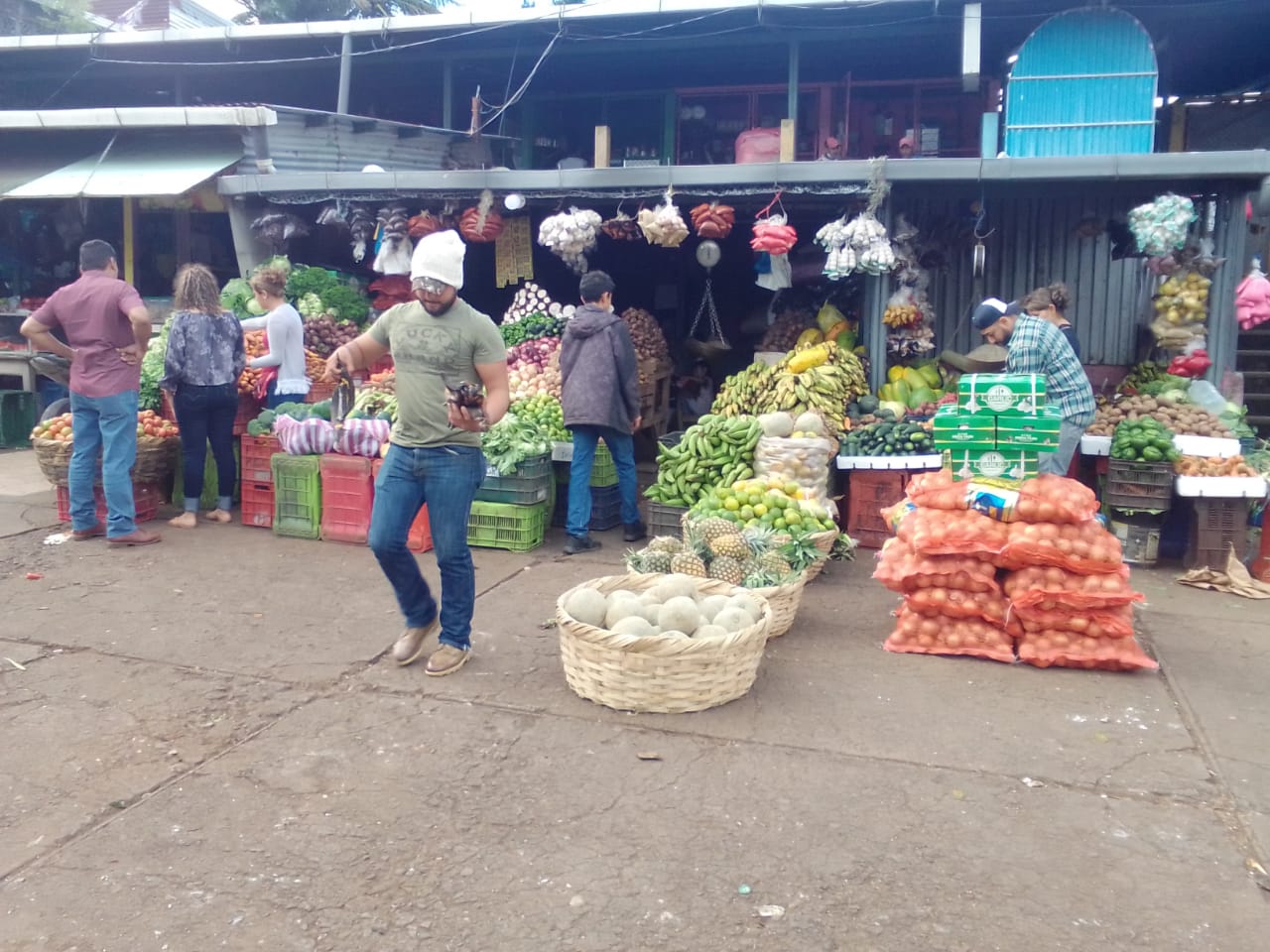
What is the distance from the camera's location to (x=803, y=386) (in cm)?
833

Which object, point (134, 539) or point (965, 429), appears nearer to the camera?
point (965, 429)

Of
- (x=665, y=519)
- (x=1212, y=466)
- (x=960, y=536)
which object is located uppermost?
(x=1212, y=466)

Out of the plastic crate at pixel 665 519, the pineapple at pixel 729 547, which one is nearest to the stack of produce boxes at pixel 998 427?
the pineapple at pixel 729 547

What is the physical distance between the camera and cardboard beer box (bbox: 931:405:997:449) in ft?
17.8

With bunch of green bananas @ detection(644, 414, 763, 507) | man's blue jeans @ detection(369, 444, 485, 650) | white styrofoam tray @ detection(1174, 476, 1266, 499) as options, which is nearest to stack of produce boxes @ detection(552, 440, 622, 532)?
bunch of green bananas @ detection(644, 414, 763, 507)

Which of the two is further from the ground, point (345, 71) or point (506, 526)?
point (345, 71)

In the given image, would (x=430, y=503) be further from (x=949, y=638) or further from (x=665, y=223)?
(x=665, y=223)

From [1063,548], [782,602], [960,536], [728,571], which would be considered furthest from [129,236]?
[1063,548]

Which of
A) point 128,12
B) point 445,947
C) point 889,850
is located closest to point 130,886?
point 445,947

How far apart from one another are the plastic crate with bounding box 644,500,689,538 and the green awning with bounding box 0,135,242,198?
6.18 m

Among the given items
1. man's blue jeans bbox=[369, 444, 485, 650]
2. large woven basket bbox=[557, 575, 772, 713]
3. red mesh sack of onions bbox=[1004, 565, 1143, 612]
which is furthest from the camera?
red mesh sack of onions bbox=[1004, 565, 1143, 612]

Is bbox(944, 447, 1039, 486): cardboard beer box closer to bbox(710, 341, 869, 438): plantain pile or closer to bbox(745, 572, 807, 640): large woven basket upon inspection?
bbox(745, 572, 807, 640): large woven basket

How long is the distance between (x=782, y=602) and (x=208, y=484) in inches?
214

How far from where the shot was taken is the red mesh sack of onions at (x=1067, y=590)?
4.98 meters
